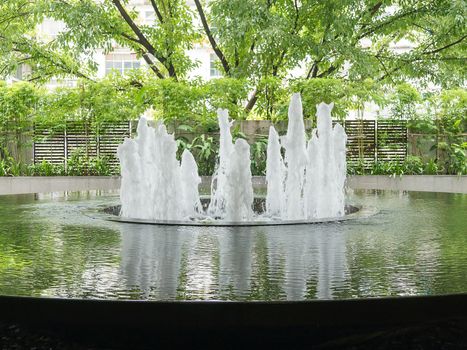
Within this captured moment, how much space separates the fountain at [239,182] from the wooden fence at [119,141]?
23.9ft

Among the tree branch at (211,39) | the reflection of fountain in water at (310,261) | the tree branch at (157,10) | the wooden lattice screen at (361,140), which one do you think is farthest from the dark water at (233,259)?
the tree branch at (157,10)

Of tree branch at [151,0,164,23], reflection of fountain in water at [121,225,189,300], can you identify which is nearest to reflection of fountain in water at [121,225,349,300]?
reflection of fountain in water at [121,225,189,300]

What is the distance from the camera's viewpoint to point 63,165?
13.6 m

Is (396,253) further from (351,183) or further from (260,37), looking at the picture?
(260,37)

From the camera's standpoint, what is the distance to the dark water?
2207mm

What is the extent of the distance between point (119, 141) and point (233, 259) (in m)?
11.5

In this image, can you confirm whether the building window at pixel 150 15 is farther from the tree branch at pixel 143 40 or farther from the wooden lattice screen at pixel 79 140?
the wooden lattice screen at pixel 79 140

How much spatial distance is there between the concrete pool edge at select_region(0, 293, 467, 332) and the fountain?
3.08 meters

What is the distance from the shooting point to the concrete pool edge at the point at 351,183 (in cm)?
1241

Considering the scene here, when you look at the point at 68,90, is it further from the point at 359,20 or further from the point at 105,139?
the point at 359,20

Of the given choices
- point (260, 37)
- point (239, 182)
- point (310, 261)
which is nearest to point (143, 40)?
point (260, 37)

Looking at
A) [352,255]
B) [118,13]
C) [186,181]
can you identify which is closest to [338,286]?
[352,255]

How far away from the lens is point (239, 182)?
509cm

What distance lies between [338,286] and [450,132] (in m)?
12.0
